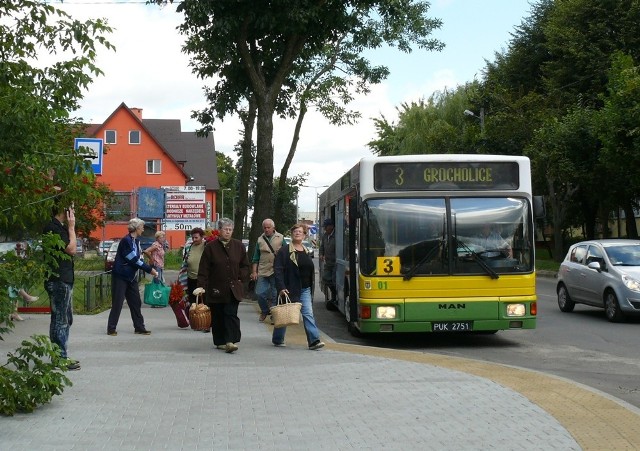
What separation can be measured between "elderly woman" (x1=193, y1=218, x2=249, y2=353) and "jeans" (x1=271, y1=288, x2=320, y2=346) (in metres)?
0.82

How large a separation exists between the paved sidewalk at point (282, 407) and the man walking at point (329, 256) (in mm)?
7349

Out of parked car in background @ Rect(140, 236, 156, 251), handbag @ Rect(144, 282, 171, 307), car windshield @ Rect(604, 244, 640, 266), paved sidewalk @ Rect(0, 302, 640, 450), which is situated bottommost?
paved sidewalk @ Rect(0, 302, 640, 450)

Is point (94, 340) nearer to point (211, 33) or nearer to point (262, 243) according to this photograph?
point (262, 243)

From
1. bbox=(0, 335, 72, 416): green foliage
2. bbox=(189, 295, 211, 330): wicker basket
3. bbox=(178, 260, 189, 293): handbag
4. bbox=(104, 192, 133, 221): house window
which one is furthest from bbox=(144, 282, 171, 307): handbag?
bbox=(104, 192, 133, 221): house window

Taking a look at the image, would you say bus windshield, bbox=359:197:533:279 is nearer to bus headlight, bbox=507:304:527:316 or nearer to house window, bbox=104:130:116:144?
bus headlight, bbox=507:304:527:316

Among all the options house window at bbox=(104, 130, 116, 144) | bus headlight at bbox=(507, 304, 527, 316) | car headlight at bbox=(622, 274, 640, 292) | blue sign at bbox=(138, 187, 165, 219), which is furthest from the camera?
house window at bbox=(104, 130, 116, 144)

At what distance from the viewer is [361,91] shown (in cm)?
3909

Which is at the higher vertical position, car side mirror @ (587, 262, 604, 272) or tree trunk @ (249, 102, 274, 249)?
tree trunk @ (249, 102, 274, 249)

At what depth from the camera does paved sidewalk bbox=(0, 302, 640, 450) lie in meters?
7.28

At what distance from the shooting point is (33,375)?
8156 millimetres

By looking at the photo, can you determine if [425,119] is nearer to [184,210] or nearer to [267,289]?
[184,210]

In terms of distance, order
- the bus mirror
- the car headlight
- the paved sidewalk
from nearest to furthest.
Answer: the paved sidewalk < the bus mirror < the car headlight

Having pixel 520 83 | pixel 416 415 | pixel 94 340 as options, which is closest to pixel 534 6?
pixel 520 83

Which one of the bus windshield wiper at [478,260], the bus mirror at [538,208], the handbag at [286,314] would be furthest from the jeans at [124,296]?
the bus mirror at [538,208]
